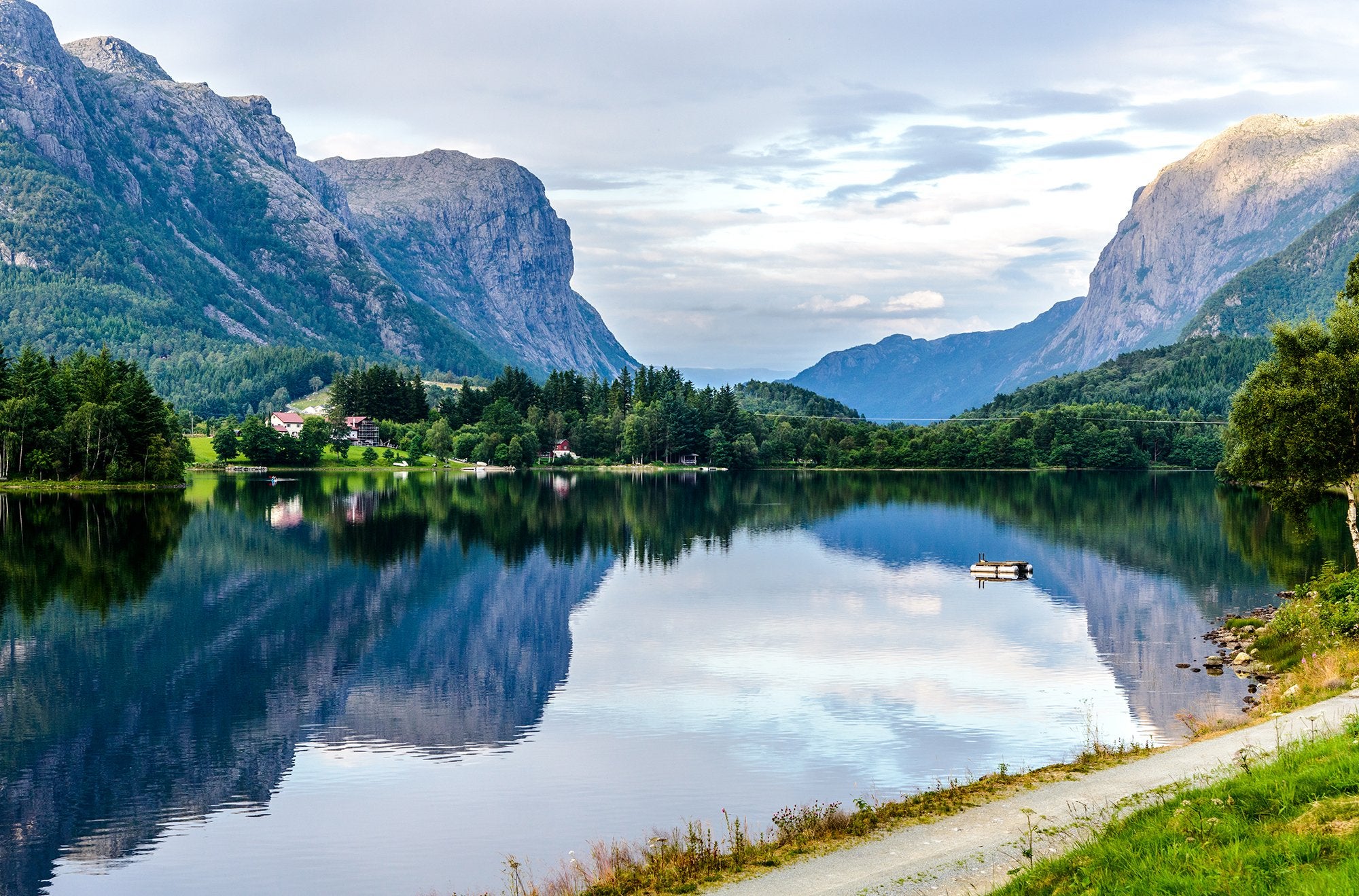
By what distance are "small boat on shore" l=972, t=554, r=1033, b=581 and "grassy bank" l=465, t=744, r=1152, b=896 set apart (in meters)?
51.7

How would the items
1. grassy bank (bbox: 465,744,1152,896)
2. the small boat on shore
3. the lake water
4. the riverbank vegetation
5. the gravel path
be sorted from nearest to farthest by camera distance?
the gravel path → grassy bank (bbox: 465,744,1152,896) → the lake water → the riverbank vegetation → the small boat on shore

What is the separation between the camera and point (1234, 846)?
15.7 m

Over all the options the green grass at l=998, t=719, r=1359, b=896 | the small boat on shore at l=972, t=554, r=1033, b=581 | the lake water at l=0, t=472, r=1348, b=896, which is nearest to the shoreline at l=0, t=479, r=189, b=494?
the lake water at l=0, t=472, r=1348, b=896

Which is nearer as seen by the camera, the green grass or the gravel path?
the green grass

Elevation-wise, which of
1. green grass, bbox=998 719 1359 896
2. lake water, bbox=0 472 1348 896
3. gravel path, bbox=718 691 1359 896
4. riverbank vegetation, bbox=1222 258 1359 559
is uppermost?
riverbank vegetation, bbox=1222 258 1359 559

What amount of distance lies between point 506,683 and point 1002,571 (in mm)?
45010

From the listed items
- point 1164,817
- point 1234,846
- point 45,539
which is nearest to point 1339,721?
point 1164,817

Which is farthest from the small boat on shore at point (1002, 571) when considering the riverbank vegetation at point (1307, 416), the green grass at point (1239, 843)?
the green grass at point (1239, 843)

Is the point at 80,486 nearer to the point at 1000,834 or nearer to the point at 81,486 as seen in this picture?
the point at 81,486

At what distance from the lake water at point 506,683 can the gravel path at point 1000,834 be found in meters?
6.25

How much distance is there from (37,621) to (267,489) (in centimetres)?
11635

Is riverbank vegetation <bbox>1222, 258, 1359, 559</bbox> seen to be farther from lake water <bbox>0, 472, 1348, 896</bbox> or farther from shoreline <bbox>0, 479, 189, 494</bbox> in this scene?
shoreline <bbox>0, 479, 189, 494</bbox>

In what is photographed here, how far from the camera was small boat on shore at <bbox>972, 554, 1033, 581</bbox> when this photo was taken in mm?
78688

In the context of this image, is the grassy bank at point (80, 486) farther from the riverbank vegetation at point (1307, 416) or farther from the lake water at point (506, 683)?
the riverbank vegetation at point (1307, 416)
